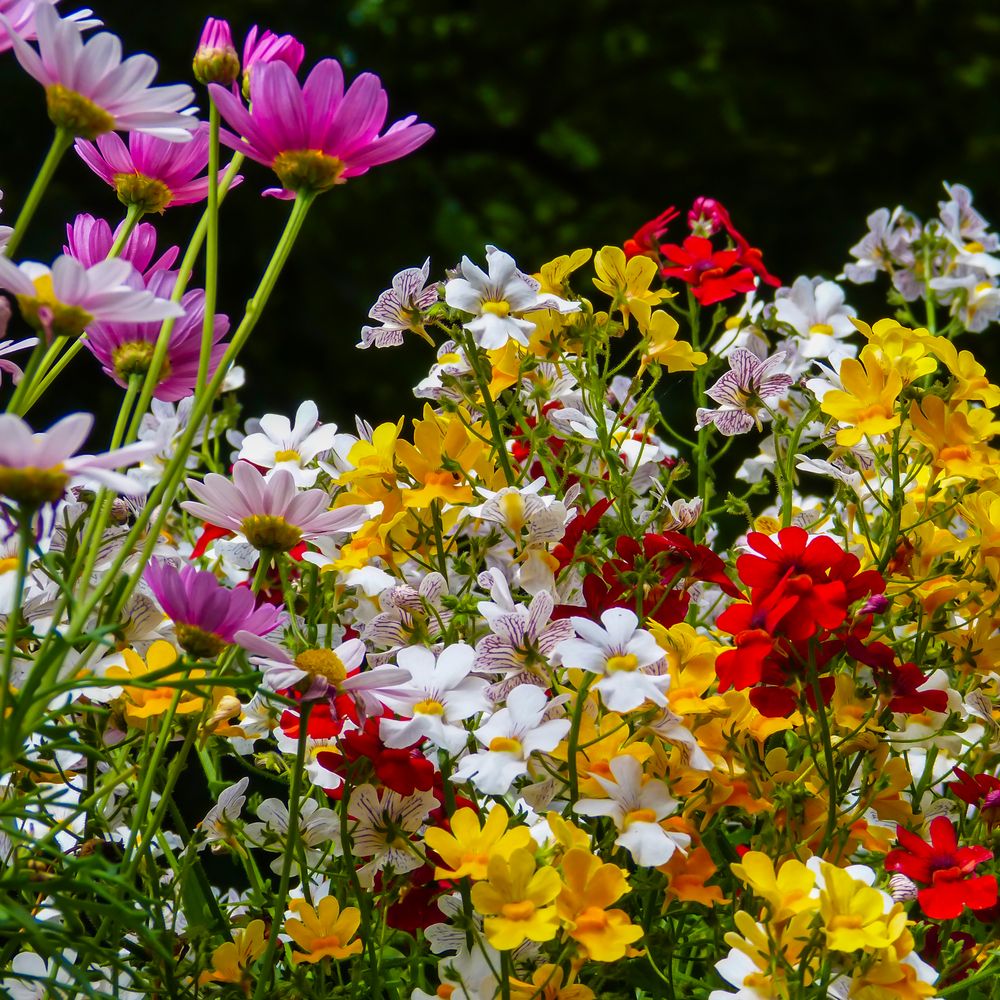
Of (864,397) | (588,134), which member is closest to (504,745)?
(864,397)

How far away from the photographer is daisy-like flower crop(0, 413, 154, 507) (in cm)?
32

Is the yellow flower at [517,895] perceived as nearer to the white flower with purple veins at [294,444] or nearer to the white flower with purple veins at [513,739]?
the white flower with purple veins at [513,739]

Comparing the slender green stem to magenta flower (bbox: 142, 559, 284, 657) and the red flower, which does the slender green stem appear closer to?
magenta flower (bbox: 142, 559, 284, 657)

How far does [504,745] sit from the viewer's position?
440 mm

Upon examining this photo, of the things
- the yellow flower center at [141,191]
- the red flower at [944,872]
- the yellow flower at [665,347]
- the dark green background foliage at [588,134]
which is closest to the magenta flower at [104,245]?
the yellow flower center at [141,191]

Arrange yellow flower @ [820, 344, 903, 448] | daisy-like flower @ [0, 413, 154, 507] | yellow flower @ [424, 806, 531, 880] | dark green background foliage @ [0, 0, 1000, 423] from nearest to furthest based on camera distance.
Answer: daisy-like flower @ [0, 413, 154, 507], yellow flower @ [424, 806, 531, 880], yellow flower @ [820, 344, 903, 448], dark green background foliage @ [0, 0, 1000, 423]

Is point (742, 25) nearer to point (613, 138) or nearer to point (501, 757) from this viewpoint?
point (613, 138)

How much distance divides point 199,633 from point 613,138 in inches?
97.0

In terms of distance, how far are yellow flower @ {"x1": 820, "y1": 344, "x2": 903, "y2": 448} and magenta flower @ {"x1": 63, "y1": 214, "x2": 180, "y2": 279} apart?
0.85ft

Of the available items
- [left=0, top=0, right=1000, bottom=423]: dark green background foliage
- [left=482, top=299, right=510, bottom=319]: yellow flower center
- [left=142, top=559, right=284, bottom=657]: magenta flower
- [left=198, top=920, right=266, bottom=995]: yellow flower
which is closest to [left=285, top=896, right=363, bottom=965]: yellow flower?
[left=198, top=920, right=266, bottom=995]: yellow flower

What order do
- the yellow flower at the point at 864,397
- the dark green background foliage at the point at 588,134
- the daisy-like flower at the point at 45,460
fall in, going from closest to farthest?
1. the daisy-like flower at the point at 45,460
2. the yellow flower at the point at 864,397
3. the dark green background foliage at the point at 588,134

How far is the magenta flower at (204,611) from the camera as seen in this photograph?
15.6 inches

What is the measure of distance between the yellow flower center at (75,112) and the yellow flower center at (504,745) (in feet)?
0.73

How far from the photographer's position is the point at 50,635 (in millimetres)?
348
